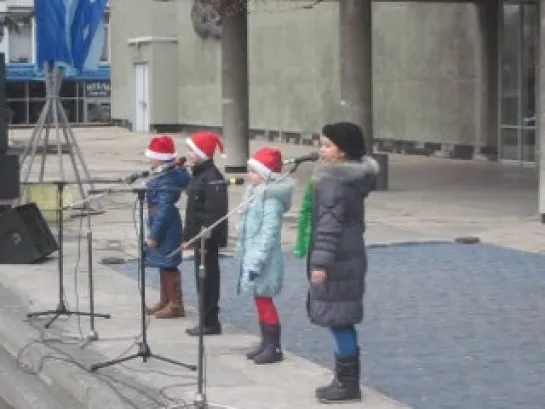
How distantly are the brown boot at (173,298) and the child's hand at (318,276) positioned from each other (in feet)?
10.3

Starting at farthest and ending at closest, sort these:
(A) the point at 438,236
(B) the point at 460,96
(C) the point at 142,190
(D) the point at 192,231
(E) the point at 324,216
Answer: (B) the point at 460,96
(A) the point at 438,236
(D) the point at 192,231
(C) the point at 142,190
(E) the point at 324,216

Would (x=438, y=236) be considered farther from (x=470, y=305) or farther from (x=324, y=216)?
(x=324, y=216)

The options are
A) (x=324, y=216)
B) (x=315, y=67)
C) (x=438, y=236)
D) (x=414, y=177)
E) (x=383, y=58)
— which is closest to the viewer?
(x=324, y=216)

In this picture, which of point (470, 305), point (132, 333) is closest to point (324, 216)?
point (132, 333)

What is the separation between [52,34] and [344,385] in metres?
12.2

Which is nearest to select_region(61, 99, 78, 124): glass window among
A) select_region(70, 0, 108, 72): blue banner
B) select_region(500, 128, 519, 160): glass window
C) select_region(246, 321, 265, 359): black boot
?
select_region(500, 128, 519, 160): glass window

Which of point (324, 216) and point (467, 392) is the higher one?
point (324, 216)

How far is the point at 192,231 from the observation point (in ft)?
29.1

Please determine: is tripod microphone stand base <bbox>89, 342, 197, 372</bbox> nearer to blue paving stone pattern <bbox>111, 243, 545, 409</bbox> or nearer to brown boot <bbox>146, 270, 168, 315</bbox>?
blue paving stone pattern <bbox>111, 243, 545, 409</bbox>

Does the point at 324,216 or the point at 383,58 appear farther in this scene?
the point at 383,58

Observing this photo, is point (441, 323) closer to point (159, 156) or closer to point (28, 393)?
point (159, 156)

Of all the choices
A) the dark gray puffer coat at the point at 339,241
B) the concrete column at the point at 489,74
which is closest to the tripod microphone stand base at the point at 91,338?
the dark gray puffer coat at the point at 339,241

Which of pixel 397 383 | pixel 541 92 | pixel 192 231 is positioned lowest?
pixel 397 383

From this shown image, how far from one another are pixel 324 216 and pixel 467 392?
150 cm
